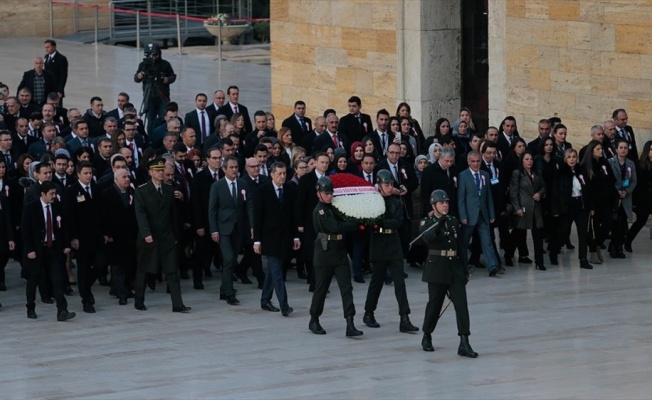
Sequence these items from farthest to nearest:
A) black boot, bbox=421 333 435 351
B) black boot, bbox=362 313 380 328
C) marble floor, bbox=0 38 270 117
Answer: marble floor, bbox=0 38 270 117
black boot, bbox=362 313 380 328
black boot, bbox=421 333 435 351

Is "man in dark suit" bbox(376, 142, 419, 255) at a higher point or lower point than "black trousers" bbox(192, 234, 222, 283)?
higher

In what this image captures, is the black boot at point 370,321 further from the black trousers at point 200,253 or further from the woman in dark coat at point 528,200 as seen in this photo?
the woman in dark coat at point 528,200

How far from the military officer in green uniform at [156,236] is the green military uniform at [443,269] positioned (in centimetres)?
334

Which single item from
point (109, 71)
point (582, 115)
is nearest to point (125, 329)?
point (582, 115)

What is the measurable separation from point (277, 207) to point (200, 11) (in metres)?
29.4

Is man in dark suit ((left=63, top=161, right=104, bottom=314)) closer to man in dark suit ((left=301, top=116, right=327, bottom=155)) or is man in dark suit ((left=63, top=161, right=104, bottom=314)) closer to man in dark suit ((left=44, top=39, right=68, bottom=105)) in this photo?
man in dark suit ((left=301, top=116, right=327, bottom=155))

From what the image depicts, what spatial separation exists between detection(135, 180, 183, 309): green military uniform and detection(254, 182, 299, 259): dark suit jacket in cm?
99

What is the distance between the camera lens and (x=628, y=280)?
18281 mm

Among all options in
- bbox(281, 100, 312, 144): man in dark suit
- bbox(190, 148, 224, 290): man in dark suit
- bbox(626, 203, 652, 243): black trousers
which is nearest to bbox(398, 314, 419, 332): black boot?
bbox(190, 148, 224, 290): man in dark suit

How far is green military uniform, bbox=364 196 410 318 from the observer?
15.8 metres

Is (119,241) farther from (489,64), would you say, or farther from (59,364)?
(489,64)

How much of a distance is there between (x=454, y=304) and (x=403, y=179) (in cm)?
429

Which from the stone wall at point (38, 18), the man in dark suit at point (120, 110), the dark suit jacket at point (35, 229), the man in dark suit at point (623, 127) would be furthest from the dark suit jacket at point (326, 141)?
the stone wall at point (38, 18)

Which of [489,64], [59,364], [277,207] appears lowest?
[59,364]
